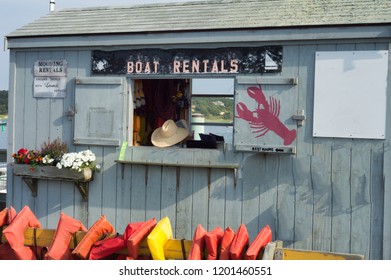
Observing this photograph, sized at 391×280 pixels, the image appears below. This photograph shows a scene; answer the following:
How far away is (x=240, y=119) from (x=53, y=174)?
2.80 m

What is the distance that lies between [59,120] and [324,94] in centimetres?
391

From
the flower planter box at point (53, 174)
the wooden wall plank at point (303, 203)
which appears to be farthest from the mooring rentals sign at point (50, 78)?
the wooden wall plank at point (303, 203)

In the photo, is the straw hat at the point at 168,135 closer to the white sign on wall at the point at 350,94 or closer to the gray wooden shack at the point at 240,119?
the gray wooden shack at the point at 240,119

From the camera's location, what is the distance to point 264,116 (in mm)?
7223

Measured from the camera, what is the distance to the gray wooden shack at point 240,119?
679 centimetres

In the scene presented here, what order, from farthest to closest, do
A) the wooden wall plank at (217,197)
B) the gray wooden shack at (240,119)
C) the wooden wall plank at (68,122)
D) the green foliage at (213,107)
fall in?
the green foliage at (213,107)
the wooden wall plank at (68,122)
the wooden wall plank at (217,197)
the gray wooden shack at (240,119)

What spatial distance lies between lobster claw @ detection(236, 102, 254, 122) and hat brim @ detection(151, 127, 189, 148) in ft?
3.65

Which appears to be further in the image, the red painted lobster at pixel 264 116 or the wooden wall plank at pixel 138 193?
the wooden wall plank at pixel 138 193

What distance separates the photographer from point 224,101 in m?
9.73

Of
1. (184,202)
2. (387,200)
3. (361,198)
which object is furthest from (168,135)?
(387,200)

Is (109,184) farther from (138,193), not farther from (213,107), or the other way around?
(213,107)

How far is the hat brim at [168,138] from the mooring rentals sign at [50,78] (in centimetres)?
152

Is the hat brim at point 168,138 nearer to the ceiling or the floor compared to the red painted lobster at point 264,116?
nearer to the floor
